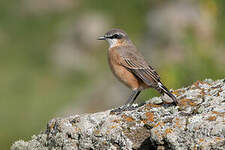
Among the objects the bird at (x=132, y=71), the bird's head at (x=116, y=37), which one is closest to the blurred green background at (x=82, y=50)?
the bird's head at (x=116, y=37)

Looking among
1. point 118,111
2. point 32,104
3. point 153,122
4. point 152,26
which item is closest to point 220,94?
point 153,122

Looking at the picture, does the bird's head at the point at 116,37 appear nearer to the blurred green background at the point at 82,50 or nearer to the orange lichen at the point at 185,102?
the blurred green background at the point at 82,50

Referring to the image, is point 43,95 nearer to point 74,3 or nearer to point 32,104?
point 32,104

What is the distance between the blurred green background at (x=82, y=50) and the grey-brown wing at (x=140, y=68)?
136cm

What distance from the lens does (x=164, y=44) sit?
15.9 metres

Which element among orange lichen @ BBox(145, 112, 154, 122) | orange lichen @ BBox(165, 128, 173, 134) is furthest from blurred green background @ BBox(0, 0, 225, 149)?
orange lichen @ BBox(165, 128, 173, 134)

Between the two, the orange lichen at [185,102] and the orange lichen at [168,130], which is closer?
the orange lichen at [168,130]

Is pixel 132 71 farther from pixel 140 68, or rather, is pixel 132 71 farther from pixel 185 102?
pixel 185 102

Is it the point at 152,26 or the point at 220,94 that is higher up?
the point at 152,26

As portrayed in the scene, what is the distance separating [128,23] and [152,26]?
5.93 meters

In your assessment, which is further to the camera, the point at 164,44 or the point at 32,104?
the point at 32,104

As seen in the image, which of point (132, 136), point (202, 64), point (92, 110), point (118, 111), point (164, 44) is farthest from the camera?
point (164, 44)

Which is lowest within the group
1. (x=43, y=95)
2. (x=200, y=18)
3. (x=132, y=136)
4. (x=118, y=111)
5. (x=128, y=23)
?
(x=132, y=136)

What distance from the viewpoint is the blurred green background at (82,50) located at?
36.5 feet
